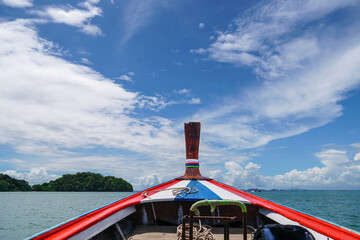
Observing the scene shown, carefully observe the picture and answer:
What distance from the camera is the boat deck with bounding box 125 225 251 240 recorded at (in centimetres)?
411

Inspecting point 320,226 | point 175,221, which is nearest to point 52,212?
point 175,221

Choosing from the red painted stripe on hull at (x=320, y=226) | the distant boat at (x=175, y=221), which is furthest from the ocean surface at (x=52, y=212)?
the red painted stripe on hull at (x=320, y=226)

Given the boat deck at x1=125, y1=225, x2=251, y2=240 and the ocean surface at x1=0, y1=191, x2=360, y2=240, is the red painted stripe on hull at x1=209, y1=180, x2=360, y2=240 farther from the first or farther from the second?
the ocean surface at x1=0, y1=191, x2=360, y2=240

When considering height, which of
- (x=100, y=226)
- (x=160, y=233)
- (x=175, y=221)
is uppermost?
(x=100, y=226)

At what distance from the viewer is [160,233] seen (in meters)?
4.30

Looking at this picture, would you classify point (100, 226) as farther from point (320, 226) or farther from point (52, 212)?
point (52, 212)

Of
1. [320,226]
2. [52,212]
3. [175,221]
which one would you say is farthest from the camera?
[52,212]

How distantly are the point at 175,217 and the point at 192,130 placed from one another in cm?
375

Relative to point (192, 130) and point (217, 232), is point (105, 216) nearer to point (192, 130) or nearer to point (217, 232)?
point (217, 232)

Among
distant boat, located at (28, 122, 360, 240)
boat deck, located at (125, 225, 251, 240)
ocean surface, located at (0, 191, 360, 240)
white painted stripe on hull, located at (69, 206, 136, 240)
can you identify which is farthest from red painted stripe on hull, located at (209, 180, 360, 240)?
ocean surface, located at (0, 191, 360, 240)

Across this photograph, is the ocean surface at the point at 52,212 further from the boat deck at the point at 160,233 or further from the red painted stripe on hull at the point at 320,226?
the red painted stripe on hull at the point at 320,226

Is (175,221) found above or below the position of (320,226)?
below

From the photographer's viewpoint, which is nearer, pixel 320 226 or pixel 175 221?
pixel 320 226

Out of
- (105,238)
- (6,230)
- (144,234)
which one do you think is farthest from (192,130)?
(6,230)
